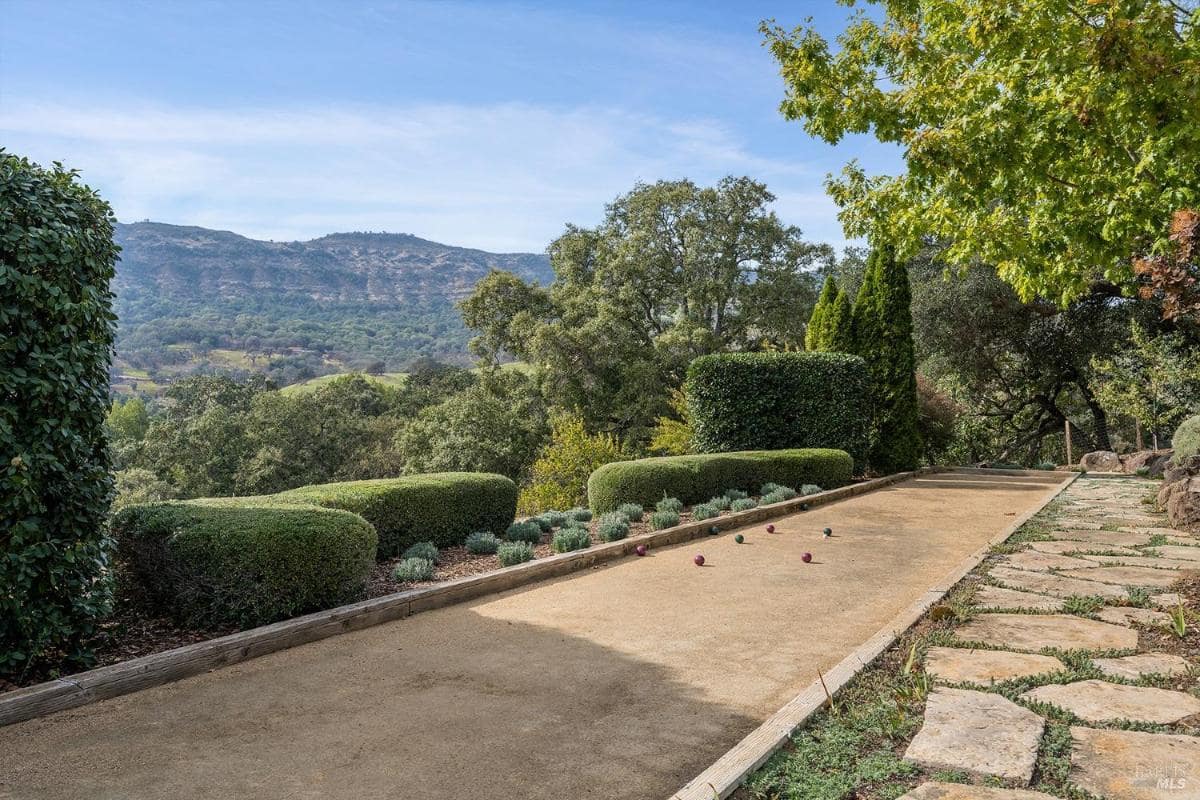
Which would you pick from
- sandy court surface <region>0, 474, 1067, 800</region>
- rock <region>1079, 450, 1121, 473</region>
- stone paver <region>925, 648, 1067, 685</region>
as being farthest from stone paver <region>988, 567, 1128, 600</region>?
rock <region>1079, 450, 1121, 473</region>

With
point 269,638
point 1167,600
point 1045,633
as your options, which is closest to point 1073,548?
point 1167,600

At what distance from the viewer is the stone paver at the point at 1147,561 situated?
6.31 m

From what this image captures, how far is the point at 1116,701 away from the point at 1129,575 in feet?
10.8

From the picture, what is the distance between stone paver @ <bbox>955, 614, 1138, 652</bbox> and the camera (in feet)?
13.9

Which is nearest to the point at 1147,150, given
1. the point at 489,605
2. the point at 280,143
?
the point at 489,605

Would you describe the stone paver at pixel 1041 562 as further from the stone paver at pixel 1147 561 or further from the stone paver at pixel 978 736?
the stone paver at pixel 978 736

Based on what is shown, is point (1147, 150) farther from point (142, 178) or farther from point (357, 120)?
point (142, 178)

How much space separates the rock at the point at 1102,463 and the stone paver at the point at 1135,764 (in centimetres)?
1816

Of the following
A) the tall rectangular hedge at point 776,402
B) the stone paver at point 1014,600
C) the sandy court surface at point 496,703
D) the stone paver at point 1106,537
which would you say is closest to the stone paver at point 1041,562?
the sandy court surface at point 496,703

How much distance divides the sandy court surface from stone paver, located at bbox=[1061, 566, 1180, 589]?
112 centimetres

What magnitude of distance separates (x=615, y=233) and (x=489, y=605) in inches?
986

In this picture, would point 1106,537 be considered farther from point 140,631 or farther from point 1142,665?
point 140,631

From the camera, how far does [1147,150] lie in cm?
569

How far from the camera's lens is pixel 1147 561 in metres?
6.58
